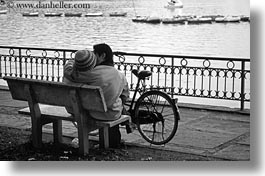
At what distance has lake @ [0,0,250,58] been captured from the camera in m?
→ 6.84

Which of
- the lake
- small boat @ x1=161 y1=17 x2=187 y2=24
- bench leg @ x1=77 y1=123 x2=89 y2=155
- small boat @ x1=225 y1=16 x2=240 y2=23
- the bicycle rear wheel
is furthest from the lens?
small boat @ x1=161 y1=17 x2=187 y2=24

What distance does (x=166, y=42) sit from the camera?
746 centimetres

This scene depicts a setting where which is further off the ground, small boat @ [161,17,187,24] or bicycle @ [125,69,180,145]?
small boat @ [161,17,187,24]

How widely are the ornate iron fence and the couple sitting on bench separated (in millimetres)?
1738

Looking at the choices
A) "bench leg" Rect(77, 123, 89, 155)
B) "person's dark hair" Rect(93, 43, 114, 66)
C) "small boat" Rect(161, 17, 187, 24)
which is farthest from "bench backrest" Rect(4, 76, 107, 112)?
"small boat" Rect(161, 17, 187, 24)

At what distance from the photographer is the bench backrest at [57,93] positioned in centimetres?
621

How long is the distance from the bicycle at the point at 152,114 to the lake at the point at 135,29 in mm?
522

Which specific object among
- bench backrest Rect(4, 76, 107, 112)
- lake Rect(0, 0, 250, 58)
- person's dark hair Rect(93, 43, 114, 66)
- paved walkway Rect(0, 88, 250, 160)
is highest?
lake Rect(0, 0, 250, 58)

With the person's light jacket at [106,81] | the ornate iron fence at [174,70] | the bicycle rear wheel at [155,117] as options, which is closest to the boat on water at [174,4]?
the bicycle rear wheel at [155,117]

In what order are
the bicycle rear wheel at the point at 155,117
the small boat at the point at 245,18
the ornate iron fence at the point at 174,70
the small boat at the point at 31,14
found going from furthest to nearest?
1. the ornate iron fence at the point at 174,70
2. the small boat at the point at 31,14
3. the bicycle rear wheel at the point at 155,117
4. the small boat at the point at 245,18

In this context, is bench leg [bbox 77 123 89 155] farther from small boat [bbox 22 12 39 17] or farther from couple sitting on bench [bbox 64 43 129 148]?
small boat [bbox 22 12 39 17]

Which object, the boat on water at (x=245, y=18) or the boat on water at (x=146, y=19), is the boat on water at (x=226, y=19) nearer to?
the boat on water at (x=245, y=18)

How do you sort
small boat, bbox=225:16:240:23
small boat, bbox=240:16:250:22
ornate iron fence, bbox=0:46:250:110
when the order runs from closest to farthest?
small boat, bbox=240:16:250:22 → small boat, bbox=225:16:240:23 → ornate iron fence, bbox=0:46:250:110

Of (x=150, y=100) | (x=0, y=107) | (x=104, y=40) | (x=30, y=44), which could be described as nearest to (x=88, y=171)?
(x=150, y=100)
